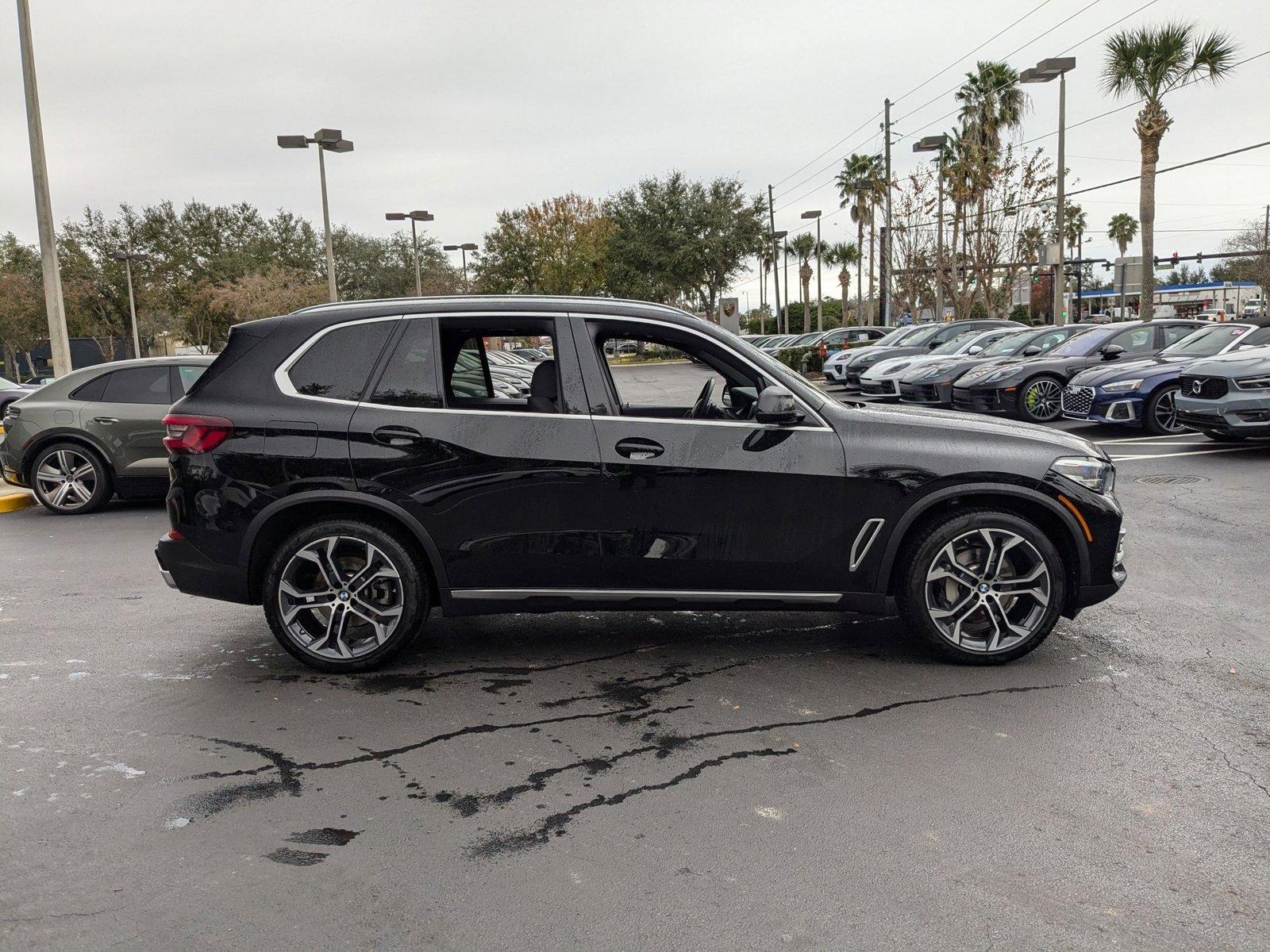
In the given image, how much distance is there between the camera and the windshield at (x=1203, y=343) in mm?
14473

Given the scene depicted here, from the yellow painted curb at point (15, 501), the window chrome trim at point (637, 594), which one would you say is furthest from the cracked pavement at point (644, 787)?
the yellow painted curb at point (15, 501)

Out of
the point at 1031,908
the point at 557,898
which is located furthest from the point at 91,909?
the point at 1031,908

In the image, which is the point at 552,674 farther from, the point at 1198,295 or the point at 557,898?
the point at 1198,295

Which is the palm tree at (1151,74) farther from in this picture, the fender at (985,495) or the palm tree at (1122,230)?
the palm tree at (1122,230)

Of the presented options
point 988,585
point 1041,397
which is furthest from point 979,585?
point 1041,397

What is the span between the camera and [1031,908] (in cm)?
289

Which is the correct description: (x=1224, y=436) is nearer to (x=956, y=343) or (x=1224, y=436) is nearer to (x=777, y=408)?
(x=777, y=408)

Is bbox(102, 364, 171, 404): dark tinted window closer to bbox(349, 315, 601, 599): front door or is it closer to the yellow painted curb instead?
the yellow painted curb

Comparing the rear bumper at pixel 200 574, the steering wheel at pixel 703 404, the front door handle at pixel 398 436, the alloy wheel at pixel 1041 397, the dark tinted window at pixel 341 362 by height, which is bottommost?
the rear bumper at pixel 200 574

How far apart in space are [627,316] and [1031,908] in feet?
10.4

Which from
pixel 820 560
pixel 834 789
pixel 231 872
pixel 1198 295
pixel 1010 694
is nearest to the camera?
pixel 231 872

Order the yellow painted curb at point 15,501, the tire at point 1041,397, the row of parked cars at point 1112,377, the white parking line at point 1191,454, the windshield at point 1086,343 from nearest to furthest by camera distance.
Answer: the yellow painted curb at point 15,501 → the row of parked cars at point 1112,377 → the white parking line at point 1191,454 → the tire at point 1041,397 → the windshield at point 1086,343

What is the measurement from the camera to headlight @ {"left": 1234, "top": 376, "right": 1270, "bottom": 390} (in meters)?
11.7

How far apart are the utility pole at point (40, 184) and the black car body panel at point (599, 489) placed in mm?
12317
